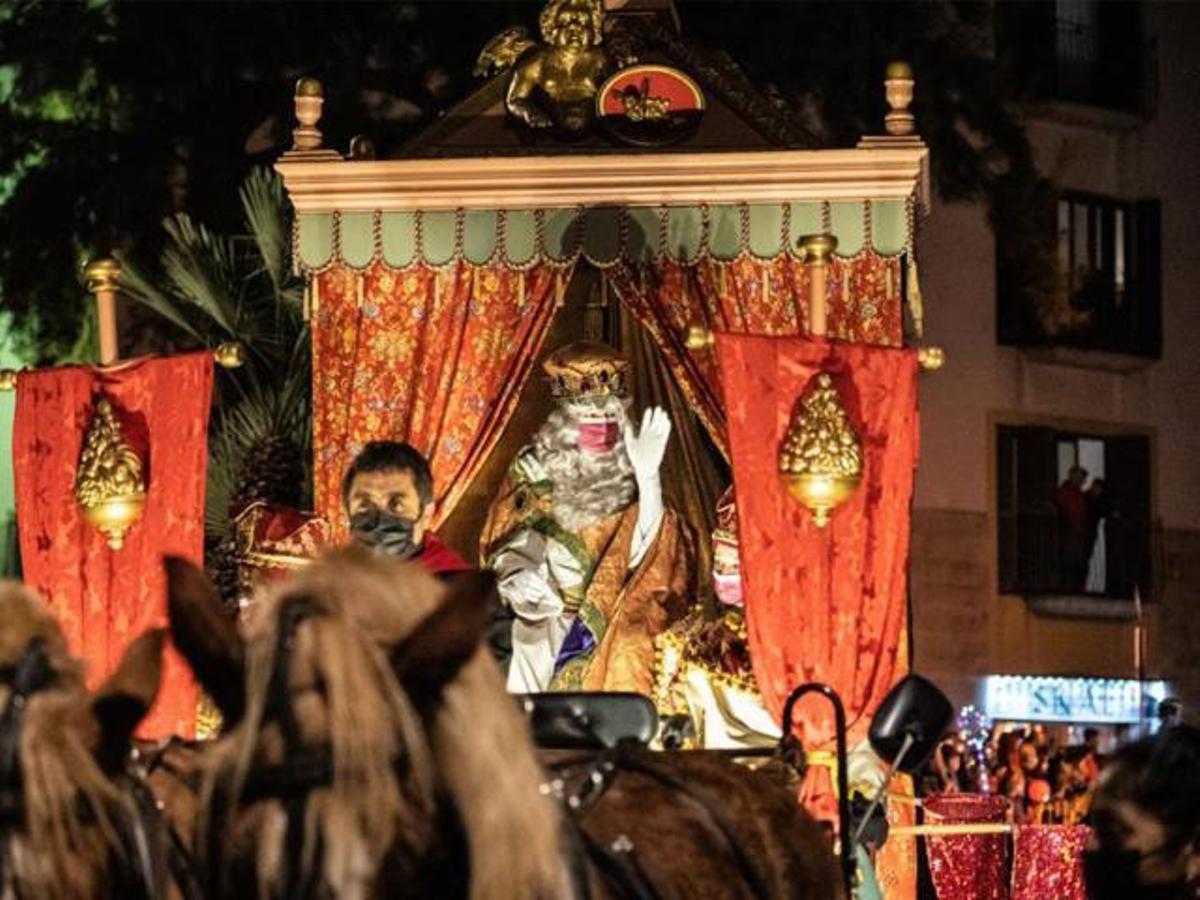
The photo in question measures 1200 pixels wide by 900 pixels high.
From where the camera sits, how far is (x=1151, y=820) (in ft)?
27.5

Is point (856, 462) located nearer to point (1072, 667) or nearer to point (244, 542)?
point (244, 542)

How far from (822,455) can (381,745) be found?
265 inches

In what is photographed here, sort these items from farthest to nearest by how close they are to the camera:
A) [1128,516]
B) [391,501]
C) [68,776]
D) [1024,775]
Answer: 1. [1128,516]
2. [1024,775]
3. [391,501]
4. [68,776]

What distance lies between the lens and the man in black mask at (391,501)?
10.6 m

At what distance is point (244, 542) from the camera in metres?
14.3

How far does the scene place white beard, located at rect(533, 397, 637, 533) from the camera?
15.5 metres

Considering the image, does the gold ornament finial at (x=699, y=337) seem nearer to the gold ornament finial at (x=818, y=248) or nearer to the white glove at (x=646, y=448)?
the gold ornament finial at (x=818, y=248)

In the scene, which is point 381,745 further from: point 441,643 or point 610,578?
point 610,578

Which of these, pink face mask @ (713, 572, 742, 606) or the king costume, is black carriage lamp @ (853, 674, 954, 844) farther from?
the king costume

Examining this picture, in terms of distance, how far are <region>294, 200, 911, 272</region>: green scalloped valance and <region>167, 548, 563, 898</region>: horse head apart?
7640 millimetres

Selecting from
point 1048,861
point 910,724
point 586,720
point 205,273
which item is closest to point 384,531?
point 586,720

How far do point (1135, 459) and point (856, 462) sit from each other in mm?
23363

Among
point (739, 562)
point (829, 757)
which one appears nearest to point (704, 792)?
point (829, 757)

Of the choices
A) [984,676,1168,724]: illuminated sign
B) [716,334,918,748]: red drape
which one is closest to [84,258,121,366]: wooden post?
[716,334,918,748]: red drape
